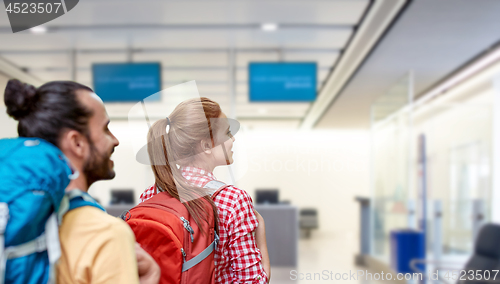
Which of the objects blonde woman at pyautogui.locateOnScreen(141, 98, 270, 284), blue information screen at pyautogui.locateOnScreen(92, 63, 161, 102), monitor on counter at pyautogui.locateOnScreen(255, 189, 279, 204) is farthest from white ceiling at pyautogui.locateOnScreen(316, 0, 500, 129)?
blue information screen at pyautogui.locateOnScreen(92, 63, 161, 102)

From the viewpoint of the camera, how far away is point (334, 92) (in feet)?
19.1

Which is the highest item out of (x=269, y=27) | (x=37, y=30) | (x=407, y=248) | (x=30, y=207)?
(x=269, y=27)

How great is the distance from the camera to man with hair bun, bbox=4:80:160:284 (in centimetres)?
55

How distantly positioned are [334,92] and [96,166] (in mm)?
5472

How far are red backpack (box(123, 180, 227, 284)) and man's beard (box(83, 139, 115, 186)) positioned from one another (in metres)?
0.17

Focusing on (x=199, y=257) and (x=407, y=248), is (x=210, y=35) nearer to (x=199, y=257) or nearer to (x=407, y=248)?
(x=407, y=248)

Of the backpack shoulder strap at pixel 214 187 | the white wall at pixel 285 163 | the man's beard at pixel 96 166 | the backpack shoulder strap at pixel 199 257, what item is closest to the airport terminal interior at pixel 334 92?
the white wall at pixel 285 163

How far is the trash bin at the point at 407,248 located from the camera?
4242mm

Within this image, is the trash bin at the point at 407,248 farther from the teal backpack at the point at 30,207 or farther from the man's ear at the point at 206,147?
the teal backpack at the point at 30,207

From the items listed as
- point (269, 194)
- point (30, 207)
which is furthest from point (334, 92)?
point (30, 207)

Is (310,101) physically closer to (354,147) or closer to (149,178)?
(354,147)

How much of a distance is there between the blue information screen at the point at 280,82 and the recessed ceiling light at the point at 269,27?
43 centimetres

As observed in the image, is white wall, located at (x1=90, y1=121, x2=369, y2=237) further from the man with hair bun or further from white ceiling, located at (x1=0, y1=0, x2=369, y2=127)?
white ceiling, located at (x1=0, y1=0, x2=369, y2=127)

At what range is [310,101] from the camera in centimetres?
423
